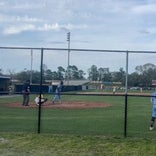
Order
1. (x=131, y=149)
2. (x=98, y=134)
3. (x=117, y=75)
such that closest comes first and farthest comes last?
(x=131, y=149)
(x=98, y=134)
(x=117, y=75)

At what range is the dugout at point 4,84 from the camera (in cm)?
1562

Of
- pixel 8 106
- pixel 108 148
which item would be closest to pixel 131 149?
pixel 108 148

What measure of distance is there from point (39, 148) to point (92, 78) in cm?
423

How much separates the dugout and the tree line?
0.44 m

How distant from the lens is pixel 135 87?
15758 millimetres

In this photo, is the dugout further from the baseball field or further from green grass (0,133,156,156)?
green grass (0,133,156,156)

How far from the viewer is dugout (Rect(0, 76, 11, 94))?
15622 millimetres

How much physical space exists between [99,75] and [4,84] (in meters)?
3.39

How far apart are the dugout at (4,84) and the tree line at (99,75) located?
17.4 inches

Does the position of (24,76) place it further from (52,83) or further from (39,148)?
(39,148)

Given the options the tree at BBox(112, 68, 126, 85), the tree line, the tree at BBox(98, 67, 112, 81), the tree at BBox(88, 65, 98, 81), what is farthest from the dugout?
the tree at BBox(112, 68, 126, 85)

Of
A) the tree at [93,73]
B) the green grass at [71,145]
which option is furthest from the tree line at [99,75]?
the green grass at [71,145]

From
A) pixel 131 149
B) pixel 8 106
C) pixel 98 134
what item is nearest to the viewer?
pixel 131 149

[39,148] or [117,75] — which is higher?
[117,75]
